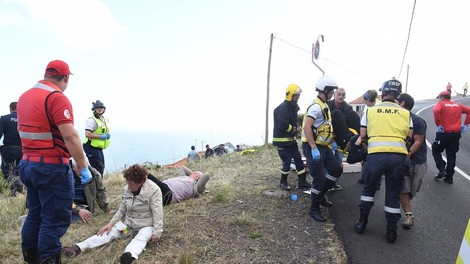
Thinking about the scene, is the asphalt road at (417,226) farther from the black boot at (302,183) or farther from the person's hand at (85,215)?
the person's hand at (85,215)

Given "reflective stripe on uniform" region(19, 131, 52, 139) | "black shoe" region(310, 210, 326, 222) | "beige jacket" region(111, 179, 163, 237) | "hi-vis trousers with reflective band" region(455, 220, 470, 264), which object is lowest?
"black shoe" region(310, 210, 326, 222)

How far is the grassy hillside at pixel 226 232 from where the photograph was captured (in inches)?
138

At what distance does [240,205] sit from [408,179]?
2427 millimetres

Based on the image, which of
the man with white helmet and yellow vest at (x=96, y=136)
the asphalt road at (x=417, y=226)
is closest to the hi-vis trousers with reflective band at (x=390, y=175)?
the asphalt road at (x=417, y=226)

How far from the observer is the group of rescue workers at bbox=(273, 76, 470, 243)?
A: 387 centimetres

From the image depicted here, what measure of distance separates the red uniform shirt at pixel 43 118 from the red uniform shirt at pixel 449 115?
6.45 meters

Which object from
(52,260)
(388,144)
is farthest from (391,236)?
(52,260)

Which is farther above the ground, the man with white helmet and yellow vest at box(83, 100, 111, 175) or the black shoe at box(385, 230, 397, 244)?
the man with white helmet and yellow vest at box(83, 100, 111, 175)

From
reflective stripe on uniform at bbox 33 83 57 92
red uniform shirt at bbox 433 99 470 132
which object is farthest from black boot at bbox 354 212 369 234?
reflective stripe on uniform at bbox 33 83 57 92

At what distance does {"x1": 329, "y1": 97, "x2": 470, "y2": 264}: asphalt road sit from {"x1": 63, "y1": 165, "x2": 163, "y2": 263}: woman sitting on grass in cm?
225

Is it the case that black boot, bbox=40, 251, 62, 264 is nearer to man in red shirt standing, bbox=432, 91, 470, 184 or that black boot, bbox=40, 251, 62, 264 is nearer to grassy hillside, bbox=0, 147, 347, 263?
grassy hillside, bbox=0, 147, 347, 263

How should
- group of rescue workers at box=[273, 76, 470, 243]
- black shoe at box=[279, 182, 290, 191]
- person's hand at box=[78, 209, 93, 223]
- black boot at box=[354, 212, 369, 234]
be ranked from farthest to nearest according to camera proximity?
1. black shoe at box=[279, 182, 290, 191]
2. person's hand at box=[78, 209, 93, 223]
3. black boot at box=[354, 212, 369, 234]
4. group of rescue workers at box=[273, 76, 470, 243]

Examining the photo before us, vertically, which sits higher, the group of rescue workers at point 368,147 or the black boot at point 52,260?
the group of rescue workers at point 368,147

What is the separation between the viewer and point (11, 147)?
6.62 metres
